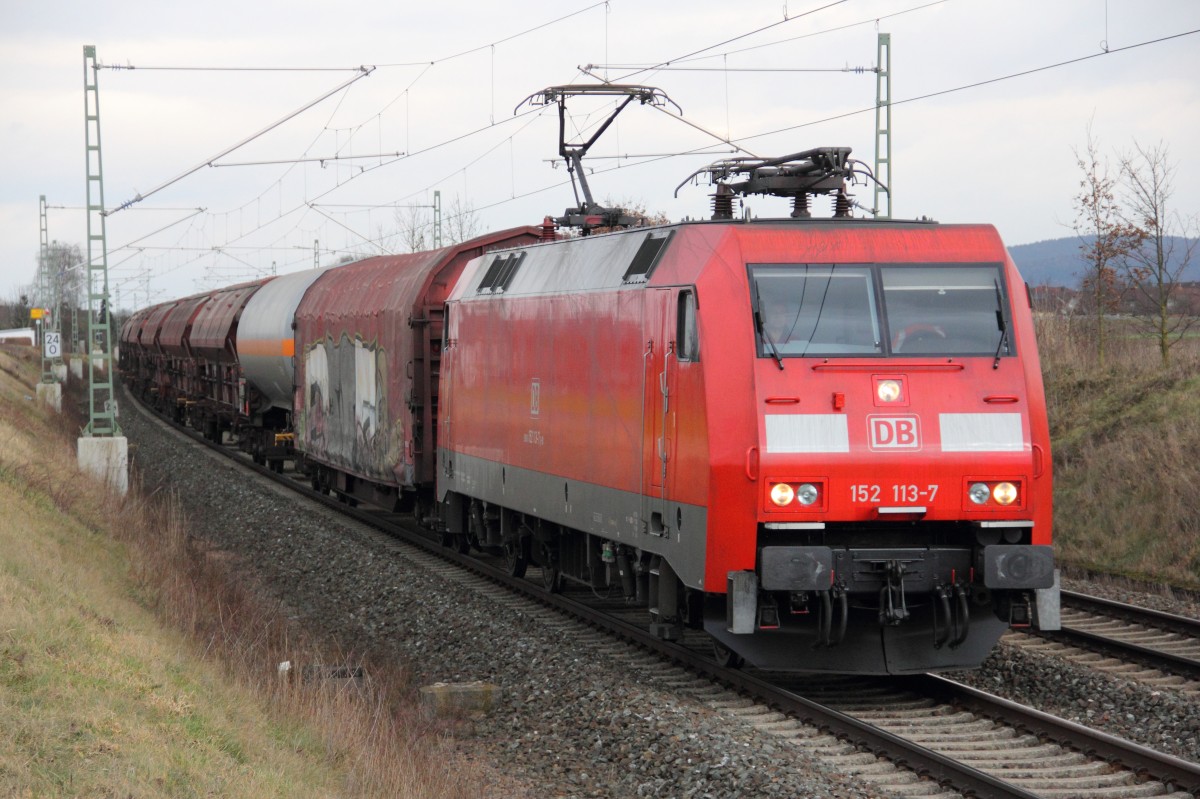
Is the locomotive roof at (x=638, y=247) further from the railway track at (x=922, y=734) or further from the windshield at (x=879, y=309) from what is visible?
the railway track at (x=922, y=734)

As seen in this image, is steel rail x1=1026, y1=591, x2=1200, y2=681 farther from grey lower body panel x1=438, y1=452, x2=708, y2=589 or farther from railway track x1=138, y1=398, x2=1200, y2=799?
grey lower body panel x1=438, y1=452, x2=708, y2=589

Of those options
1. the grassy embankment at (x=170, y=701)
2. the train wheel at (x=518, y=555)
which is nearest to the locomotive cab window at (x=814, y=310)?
the grassy embankment at (x=170, y=701)

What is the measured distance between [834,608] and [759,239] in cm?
264

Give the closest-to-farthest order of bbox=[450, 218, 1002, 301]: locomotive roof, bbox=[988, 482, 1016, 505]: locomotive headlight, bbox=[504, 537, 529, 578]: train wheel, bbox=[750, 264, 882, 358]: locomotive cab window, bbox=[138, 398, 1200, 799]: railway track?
bbox=[138, 398, 1200, 799]: railway track, bbox=[988, 482, 1016, 505]: locomotive headlight, bbox=[750, 264, 882, 358]: locomotive cab window, bbox=[450, 218, 1002, 301]: locomotive roof, bbox=[504, 537, 529, 578]: train wheel

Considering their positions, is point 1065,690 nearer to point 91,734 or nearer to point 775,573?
point 775,573

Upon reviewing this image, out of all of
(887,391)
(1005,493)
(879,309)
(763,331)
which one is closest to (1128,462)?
(1005,493)

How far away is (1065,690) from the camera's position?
1009cm

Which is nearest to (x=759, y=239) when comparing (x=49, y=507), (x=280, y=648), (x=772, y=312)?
(x=772, y=312)

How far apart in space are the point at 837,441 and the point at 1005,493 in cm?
123

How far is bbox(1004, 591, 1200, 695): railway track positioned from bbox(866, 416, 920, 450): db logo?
2796mm

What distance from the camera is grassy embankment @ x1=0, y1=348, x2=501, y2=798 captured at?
7.04 meters

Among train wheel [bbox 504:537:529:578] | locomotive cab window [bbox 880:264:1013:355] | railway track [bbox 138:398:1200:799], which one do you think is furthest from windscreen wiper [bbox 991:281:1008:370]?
train wheel [bbox 504:537:529:578]

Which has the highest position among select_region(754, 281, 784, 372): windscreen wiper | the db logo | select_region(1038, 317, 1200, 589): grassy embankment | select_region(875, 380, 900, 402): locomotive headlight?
select_region(754, 281, 784, 372): windscreen wiper

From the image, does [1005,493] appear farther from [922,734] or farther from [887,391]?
[922,734]
